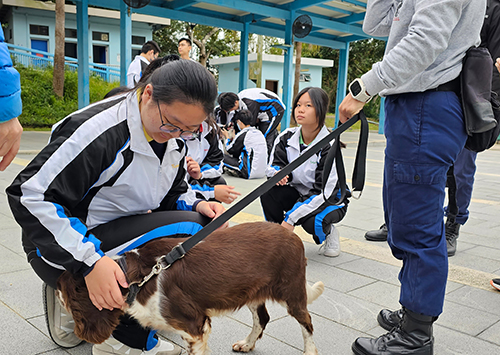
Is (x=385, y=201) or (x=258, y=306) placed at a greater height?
(x=385, y=201)

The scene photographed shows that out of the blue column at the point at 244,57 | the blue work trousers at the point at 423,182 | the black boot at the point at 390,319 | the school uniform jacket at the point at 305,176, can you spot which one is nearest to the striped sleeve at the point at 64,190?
the blue work trousers at the point at 423,182

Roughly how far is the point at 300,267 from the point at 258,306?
33cm

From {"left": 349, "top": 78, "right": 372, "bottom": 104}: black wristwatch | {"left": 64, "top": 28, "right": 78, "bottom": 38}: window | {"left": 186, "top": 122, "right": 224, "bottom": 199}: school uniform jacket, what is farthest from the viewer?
{"left": 64, "top": 28, "right": 78, "bottom": 38}: window

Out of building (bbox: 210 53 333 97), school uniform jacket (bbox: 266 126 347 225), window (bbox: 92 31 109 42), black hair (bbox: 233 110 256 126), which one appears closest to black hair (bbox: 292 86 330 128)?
school uniform jacket (bbox: 266 126 347 225)

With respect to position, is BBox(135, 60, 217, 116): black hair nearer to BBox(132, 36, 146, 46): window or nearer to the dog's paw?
the dog's paw

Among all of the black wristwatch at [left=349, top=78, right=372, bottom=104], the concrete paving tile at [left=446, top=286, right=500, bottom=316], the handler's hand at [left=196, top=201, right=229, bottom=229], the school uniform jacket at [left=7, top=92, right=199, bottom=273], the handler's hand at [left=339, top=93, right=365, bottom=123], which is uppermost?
the black wristwatch at [left=349, top=78, right=372, bottom=104]

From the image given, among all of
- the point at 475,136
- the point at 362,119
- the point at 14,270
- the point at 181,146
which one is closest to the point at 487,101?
the point at 475,136

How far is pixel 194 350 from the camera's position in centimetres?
180

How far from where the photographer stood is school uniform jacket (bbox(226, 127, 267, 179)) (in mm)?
7945

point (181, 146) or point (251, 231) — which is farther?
point (181, 146)

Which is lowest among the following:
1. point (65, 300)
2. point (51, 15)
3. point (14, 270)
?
point (14, 270)

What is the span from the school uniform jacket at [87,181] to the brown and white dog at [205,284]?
19cm

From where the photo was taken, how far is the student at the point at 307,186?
12.2ft

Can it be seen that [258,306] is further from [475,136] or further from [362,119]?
[475,136]
